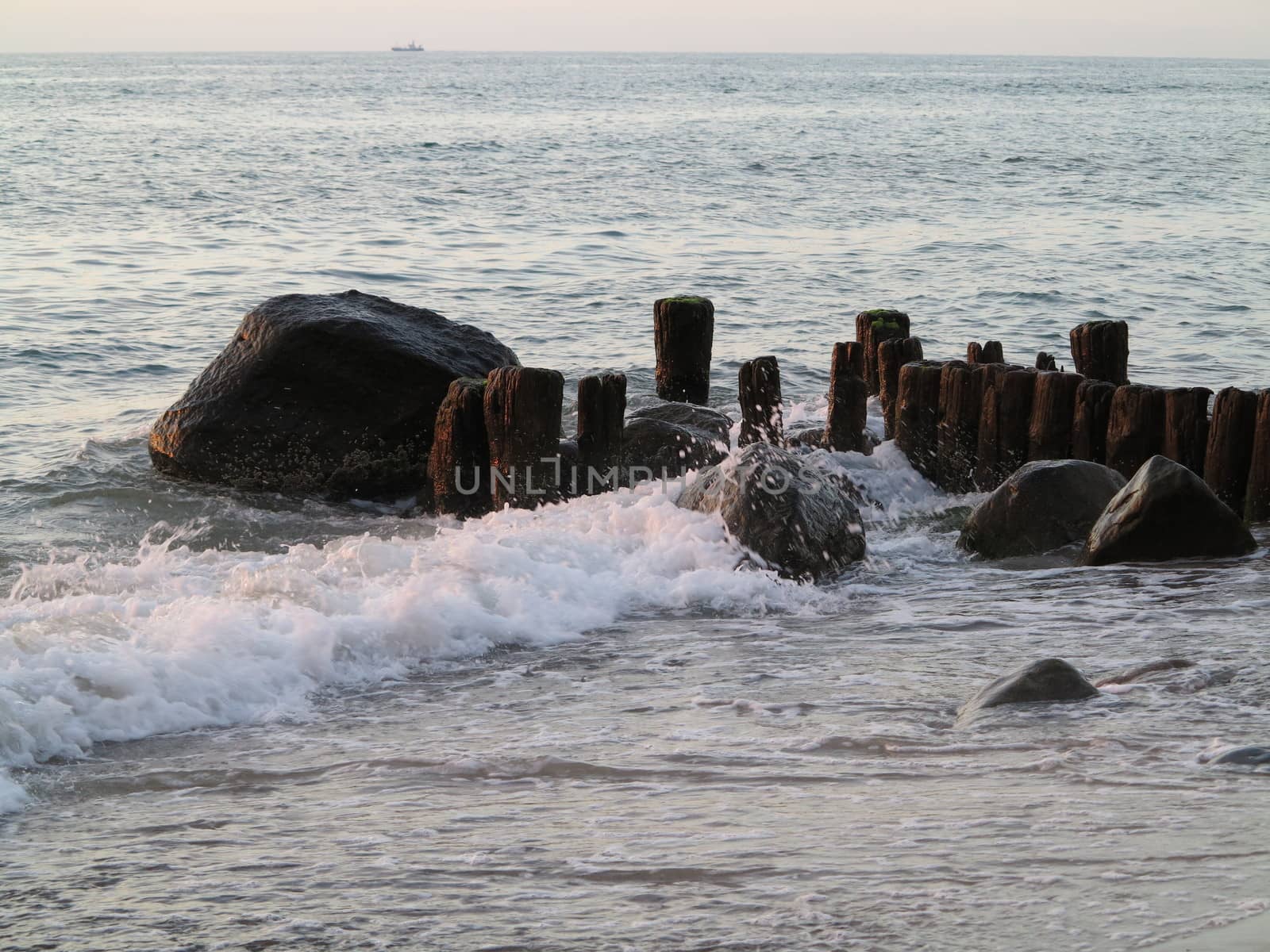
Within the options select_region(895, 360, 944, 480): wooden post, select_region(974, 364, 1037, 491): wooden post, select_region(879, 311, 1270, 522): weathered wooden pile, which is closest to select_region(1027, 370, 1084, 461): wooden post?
select_region(879, 311, 1270, 522): weathered wooden pile

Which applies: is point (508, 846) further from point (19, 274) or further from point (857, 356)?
point (19, 274)

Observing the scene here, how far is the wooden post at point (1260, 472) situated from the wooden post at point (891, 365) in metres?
2.68

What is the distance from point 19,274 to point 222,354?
12046 millimetres

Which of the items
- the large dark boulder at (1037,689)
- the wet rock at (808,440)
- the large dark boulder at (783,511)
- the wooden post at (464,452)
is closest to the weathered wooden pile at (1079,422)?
the wet rock at (808,440)

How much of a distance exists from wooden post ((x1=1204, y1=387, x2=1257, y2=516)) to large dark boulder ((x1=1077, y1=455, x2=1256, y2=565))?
56 centimetres

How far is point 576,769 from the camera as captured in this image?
15.5 ft

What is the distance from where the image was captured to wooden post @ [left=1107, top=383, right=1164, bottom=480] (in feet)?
26.7

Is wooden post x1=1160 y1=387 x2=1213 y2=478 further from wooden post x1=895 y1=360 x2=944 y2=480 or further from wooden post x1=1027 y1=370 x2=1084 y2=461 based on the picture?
wooden post x1=895 y1=360 x2=944 y2=480

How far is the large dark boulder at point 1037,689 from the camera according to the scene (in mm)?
5168

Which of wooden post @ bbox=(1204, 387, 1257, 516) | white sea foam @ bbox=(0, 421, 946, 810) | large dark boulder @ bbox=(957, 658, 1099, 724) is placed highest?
wooden post @ bbox=(1204, 387, 1257, 516)

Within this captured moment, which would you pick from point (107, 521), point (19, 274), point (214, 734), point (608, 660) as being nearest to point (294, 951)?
point (214, 734)

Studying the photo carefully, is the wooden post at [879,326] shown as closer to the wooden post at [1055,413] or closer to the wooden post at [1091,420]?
the wooden post at [1055,413]

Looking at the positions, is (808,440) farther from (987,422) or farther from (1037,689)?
(1037,689)

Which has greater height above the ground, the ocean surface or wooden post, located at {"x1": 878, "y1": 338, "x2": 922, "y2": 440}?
wooden post, located at {"x1": 878, "y1": 338, "x2": 922, "y2": 440}
